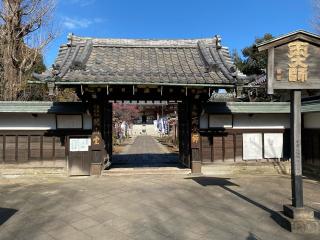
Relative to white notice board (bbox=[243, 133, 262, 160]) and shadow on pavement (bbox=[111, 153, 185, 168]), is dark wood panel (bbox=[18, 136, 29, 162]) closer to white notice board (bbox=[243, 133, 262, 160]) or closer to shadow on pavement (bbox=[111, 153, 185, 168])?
shadow on pavement (bbox=[111, 153, 185, 168])

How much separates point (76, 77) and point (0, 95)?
11.6 meters

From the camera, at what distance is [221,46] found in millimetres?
13820

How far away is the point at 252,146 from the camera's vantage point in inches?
520

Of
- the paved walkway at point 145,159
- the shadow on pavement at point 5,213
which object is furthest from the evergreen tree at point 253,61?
the shadow on pavement at point 5,213

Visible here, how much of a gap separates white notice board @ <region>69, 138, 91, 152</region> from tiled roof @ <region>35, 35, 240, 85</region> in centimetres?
296

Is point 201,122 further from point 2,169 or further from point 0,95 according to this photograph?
point 0,95

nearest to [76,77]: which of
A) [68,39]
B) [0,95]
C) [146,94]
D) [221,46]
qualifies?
[146,94]

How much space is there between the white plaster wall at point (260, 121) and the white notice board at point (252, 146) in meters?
0.39

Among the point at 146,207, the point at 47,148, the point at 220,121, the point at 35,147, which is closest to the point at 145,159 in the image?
the point at 220,121

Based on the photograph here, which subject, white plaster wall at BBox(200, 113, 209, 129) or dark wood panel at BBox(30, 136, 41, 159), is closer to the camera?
dark wood panel at BBox(30, 136, 41, 159)

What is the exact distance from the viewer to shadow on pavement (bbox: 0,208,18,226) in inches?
276

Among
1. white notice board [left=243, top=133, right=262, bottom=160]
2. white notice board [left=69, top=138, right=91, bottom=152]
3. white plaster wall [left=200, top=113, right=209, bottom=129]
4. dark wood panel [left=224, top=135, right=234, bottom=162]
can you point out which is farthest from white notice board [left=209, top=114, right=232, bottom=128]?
white notice board [left=69, top=138, right=91, bottom=152]

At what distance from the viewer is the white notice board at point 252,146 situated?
1315cm

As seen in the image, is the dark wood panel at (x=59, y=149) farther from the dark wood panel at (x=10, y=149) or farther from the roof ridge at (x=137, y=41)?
the roof ridge at (x=137, y=41)
